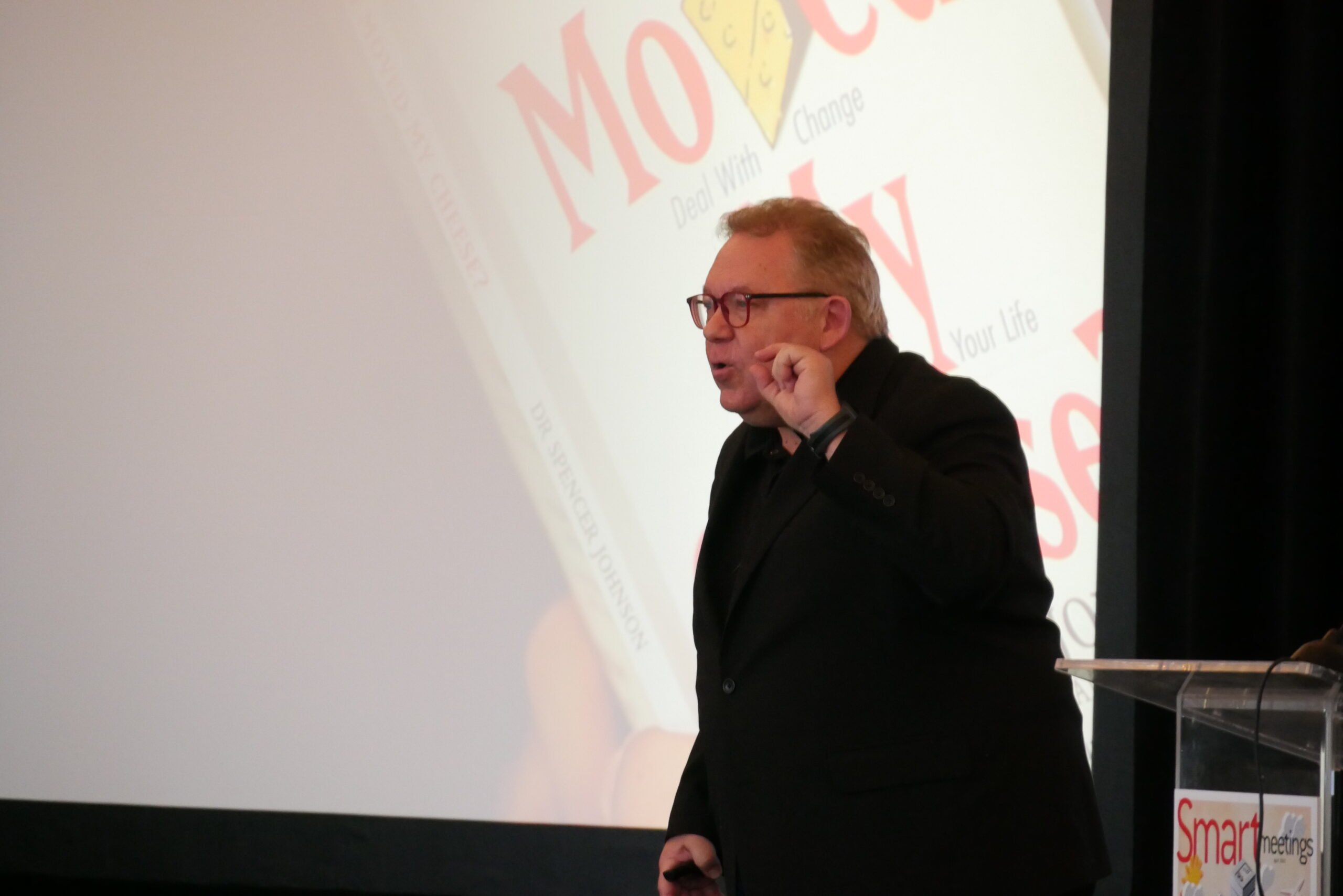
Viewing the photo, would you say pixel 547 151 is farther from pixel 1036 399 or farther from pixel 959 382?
pixel 959 382

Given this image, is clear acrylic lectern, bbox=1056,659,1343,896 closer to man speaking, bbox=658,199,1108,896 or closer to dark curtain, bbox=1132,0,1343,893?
man speaking, bbox=658,199,1108,896

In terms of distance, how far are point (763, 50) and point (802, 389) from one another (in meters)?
1.92

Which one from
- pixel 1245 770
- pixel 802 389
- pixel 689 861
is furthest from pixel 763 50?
pixel 1245 770

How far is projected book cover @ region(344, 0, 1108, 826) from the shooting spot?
2.84 metres

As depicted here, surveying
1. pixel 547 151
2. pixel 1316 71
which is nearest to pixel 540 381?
pixel 547 151

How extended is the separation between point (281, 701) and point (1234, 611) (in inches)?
92.0

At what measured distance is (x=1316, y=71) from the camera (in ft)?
8.60

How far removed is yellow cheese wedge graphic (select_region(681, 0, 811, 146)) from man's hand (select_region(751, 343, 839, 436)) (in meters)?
1.78

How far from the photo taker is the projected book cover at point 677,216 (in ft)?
9.32

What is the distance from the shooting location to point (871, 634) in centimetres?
140

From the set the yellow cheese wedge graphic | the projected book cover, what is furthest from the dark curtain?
the yellow cheese wedge graphic

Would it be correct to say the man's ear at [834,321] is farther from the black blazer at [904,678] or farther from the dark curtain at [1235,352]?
the dark curtain at [1235,352]

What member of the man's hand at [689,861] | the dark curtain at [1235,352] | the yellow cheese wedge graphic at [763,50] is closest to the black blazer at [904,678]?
the man's hand at [689,861]

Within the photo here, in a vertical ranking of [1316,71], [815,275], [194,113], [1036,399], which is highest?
[194,113]
